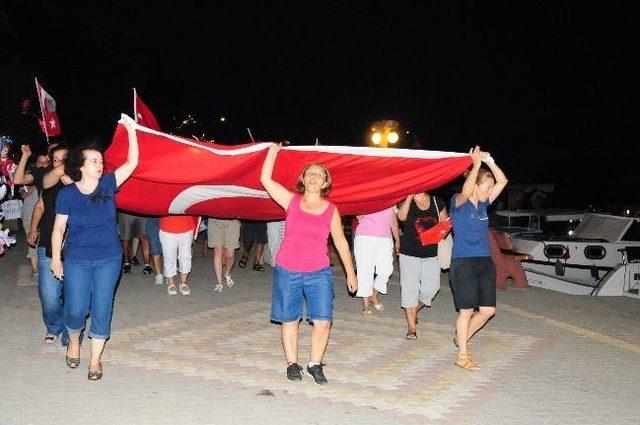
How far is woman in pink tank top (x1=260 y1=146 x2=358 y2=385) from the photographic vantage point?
17.9ft

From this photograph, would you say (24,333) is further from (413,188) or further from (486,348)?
(486,348)

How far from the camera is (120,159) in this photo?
6.06 m

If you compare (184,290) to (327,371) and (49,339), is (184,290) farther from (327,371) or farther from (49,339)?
(327,371)

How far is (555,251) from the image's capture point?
12.9 meters

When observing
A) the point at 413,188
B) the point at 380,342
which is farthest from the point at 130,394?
the point at 413,188

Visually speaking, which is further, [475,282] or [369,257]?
[369,257]

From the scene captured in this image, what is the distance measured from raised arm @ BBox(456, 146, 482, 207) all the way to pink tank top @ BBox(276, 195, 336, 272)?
4.24 ft

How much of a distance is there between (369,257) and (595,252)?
22.0ft

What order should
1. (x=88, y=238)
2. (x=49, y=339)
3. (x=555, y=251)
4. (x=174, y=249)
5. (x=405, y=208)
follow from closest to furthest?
(x=88, y=238) < (x=49, y=339) < (x=405, y=208) < (x=174, y=249) < (x=555, y=251)

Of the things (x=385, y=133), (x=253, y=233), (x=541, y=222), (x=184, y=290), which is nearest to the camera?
(x=184, y=290)

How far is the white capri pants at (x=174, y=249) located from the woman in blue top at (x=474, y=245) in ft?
14.5

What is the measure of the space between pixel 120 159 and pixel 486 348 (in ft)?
13.4

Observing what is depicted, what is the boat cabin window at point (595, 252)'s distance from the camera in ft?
43.1

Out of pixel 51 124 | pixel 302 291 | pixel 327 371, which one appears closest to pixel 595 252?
pixel 327 371
